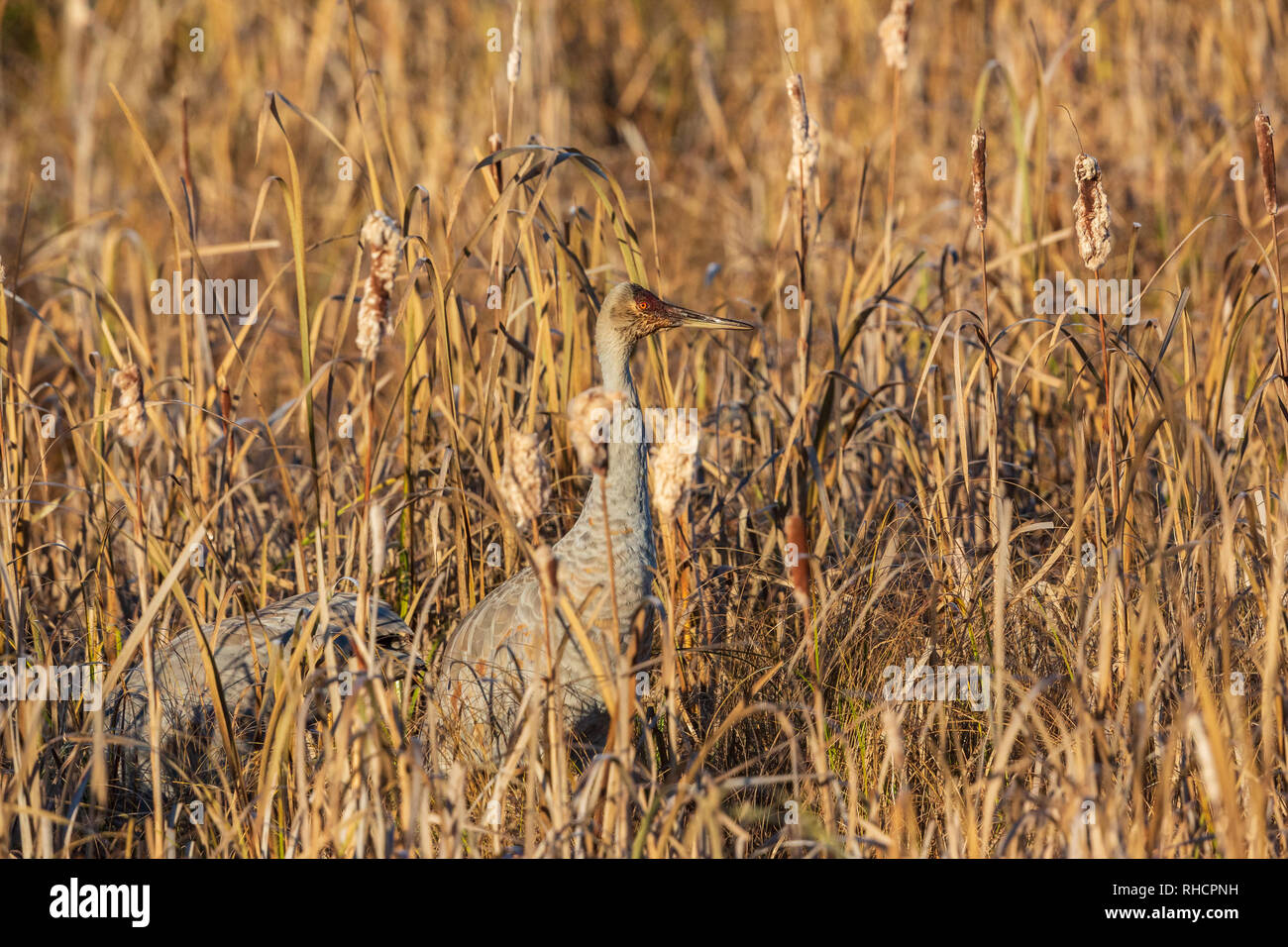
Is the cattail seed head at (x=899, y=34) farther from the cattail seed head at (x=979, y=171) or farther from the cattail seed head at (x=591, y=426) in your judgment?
the cattail seed head at (x=591, y=426)

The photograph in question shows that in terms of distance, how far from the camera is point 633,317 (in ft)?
10.6

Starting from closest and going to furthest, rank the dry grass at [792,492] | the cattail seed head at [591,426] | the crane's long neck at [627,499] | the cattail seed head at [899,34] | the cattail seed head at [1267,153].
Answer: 1. the cattail seed head at [591,426]
2. the dry grass at [792,492]
3. the cattail seed head at [1267,153]
4. the crane's long neck at [627,499]
5. the cattail seed head at [899,34]

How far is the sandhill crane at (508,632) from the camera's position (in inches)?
118

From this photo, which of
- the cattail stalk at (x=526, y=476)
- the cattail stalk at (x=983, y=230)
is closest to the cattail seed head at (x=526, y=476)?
the cattail stalk at (x=526, y=476)

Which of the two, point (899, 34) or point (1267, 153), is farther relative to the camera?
point (899, 34)

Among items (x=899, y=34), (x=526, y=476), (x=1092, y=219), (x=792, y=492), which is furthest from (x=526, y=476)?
(x=899, y=34)

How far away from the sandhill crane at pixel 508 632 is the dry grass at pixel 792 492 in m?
0.11

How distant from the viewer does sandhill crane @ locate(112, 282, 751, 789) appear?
3.00 m

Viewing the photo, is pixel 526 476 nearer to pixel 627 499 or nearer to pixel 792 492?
pixel 627 499

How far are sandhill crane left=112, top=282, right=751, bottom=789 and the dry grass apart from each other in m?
0.11

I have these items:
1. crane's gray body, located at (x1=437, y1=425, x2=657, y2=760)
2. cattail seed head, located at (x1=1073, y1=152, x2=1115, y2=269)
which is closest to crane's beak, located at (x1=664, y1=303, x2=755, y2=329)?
crane's gray body, located at (x1=437, y1=425, x2=657, y2=760)

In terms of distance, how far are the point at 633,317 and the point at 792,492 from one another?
0.72 m
